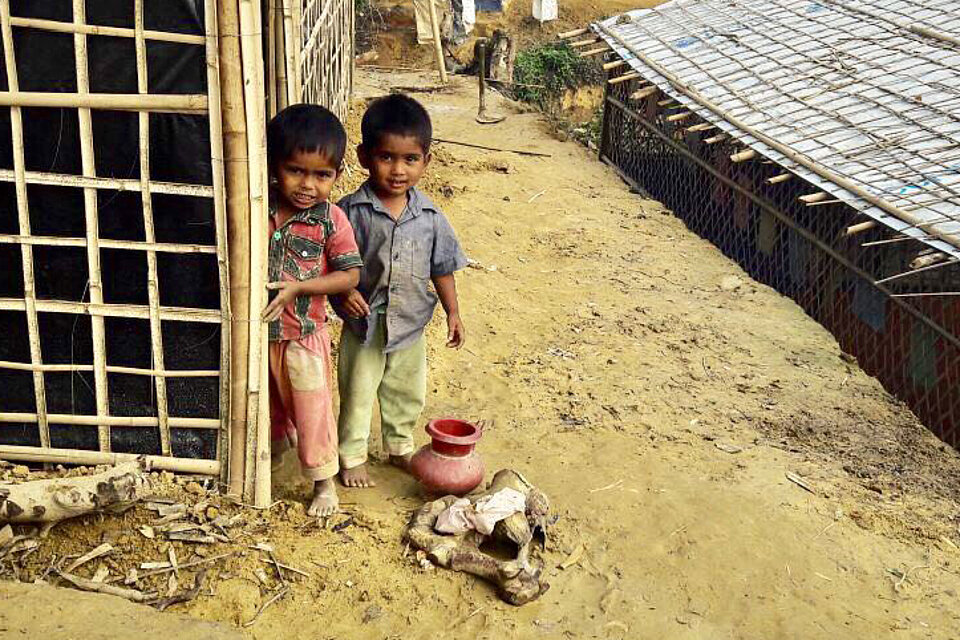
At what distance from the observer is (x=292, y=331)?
3.54 m

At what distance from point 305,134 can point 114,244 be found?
27.8 inches

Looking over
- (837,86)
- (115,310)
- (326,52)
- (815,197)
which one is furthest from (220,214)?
(837,86)

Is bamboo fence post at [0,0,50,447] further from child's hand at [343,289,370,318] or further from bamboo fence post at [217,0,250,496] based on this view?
child's hand at [343,289,370,318]

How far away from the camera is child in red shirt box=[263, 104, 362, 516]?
3.36m

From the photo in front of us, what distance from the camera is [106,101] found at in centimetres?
306

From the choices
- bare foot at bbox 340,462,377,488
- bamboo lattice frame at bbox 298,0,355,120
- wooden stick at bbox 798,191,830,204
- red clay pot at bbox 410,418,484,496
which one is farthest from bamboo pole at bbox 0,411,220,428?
wooden stick at bbox 798,191,830,204

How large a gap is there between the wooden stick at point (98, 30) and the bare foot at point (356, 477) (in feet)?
5.91

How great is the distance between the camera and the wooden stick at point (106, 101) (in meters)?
3.05

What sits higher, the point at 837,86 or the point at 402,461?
the point at 837,86

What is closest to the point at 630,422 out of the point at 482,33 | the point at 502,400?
the point at 502,400

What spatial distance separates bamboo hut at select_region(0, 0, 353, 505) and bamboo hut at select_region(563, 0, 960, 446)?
4164mm

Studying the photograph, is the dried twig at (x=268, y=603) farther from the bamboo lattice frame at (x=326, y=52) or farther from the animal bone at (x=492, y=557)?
the bamboo lattice frame at (x=326, y=52)

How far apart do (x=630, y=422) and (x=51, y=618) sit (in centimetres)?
310

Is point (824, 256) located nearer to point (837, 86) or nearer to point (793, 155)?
point (793, 155)
